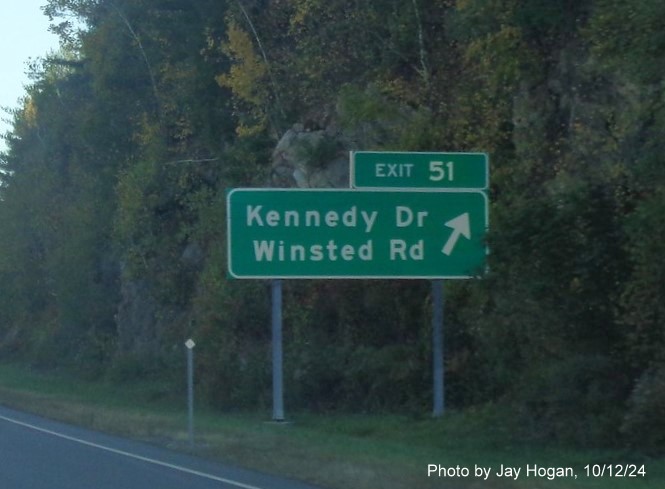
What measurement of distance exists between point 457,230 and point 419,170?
1.35 metres

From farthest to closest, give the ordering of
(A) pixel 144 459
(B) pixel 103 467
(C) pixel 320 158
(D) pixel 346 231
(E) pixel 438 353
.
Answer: (C) pixel 320 158 → (E) pixel 438 353 → (D) pixel 346 231 → (A) pixel 144 459 → (B) pixel 103 467

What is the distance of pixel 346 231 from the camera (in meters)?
23.1

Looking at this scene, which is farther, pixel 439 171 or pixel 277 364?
pixel 277 364

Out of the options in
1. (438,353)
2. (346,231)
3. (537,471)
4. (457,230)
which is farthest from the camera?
(438,353)

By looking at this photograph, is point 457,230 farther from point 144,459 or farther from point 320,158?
point 320,158

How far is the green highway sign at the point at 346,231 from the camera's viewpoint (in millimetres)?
23016

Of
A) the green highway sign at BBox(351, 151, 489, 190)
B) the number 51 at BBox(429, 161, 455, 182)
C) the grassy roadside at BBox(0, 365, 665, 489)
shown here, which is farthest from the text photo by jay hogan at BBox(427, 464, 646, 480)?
the number 51 at BBox(429, 161, 455, 182)

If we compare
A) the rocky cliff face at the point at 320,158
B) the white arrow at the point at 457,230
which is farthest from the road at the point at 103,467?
the rocky cliff face at the point at 320,158

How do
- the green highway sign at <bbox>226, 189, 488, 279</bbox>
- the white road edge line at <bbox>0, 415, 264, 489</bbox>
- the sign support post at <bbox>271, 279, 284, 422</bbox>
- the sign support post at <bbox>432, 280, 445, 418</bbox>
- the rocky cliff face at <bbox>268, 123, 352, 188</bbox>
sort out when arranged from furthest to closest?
the rocky cliff face at <bbox>268, 123, 352, 188</bbox>
the sign support post at <bbox>271, 279, 284, 422</bbox>
the sign support post at <bbox>432, 280, 445, 418</bbox>
the green highway sign at <bbox>226, 189, 488, 279</bbox>
the white road edge line at <bbox>0, 415, 264, 489</bbox>

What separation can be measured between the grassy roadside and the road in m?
0.57

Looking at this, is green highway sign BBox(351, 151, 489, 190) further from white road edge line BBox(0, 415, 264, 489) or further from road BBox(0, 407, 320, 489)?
white road edge line BBox(0, 415, 264, 489)

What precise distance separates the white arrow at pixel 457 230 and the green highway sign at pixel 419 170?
2.02ft

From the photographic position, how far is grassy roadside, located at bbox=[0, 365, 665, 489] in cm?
1467

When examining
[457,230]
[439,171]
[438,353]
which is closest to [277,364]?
[438,353]
